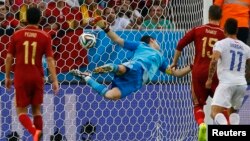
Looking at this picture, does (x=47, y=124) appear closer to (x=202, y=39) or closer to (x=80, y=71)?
(x=80, y=71)

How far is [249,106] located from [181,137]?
0.99 meters

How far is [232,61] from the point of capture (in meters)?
12.9

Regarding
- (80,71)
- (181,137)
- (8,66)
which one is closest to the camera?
(8,66)

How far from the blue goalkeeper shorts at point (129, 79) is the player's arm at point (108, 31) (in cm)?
30

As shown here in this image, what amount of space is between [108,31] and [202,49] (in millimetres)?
1140

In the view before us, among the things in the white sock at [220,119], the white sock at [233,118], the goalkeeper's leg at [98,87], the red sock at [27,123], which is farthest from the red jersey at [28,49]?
the white sock at [233,118]

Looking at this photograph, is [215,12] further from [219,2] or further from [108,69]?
[108,69]

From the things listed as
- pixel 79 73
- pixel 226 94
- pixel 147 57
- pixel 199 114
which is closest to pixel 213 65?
pixel 226 94

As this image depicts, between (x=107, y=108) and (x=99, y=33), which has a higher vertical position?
(x=99, y=33)

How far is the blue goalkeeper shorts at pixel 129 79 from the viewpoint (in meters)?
13.8

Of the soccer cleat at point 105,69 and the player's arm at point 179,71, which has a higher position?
the player's arm at point 179,71

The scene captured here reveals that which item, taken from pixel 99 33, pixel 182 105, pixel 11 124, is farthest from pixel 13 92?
pixel 182 105

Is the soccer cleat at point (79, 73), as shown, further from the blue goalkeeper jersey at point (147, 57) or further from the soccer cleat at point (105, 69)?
the blue goalkeeper jersey at point (147, 57)

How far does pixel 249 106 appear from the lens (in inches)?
590
